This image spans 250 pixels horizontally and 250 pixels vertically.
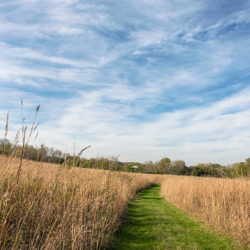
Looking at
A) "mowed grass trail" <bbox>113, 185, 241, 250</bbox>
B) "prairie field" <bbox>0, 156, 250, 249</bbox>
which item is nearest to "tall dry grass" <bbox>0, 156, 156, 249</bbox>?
"prairie field" <bbox>0, 156, 250, 249</bbox>

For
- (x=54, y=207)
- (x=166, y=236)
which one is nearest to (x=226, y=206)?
(x=166, y=236)

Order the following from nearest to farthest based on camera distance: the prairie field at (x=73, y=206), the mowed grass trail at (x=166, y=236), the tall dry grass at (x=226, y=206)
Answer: the prairie field at (x=73, y=206) → the mowed grass trail at (x=166, y=236) → the tall dry grass at (x=226, y=206)

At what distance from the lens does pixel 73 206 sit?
123 inches

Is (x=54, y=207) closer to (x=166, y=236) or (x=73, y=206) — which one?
(x=73, y=206)

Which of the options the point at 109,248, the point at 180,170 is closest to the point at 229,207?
the point at 109,248

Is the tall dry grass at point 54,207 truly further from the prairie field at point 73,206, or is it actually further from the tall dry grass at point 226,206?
the tall dry grass at point 226,206

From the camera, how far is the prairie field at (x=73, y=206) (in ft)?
7.77

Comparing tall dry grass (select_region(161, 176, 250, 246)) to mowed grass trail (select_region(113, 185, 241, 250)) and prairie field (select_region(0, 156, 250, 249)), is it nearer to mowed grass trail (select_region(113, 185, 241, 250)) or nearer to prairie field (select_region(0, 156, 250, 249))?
prairie field (select_region(0, 156, 250, 249))

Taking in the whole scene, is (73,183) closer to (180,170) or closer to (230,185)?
(230,185)

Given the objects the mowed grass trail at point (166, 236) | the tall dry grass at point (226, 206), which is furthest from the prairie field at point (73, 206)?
the mowed grass trail at point (166, 236)

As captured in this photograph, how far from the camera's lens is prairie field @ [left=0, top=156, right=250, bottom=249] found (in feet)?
7.77

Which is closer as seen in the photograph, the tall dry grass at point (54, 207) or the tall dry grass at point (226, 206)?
the tall dry grass at point (54, 207)

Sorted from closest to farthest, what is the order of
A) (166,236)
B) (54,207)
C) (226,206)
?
(54,207)
(166,236)
(226,206)

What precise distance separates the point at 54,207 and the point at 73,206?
0.29 m
